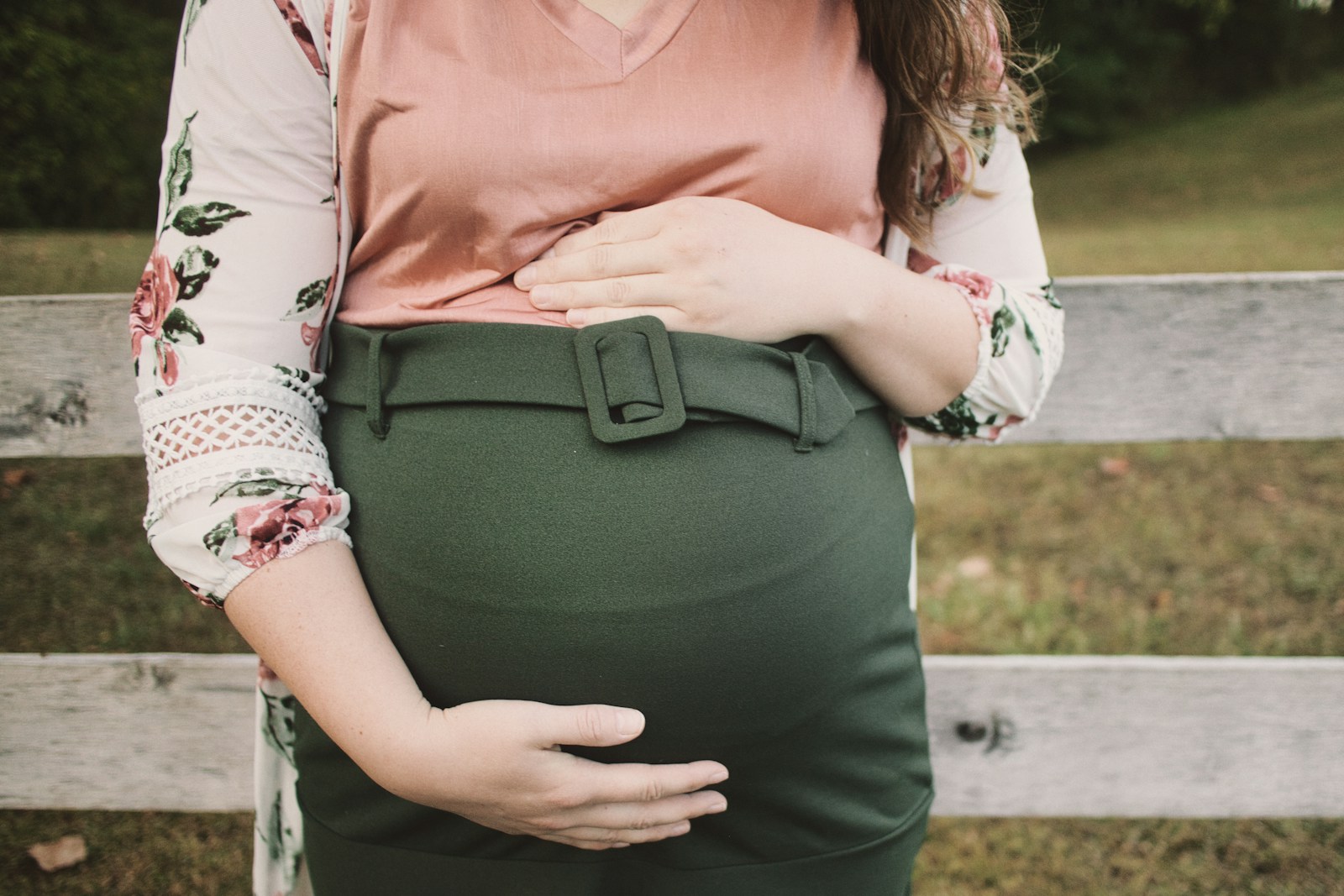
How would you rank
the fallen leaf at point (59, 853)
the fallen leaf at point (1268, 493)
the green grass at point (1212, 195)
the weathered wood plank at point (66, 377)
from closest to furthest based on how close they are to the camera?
the weathered wood plank at point (66, 377) < the fallen leaf at point (59, 853) < the fallen leaf at point (1268, 493) < the green grass at point (1212, 195)

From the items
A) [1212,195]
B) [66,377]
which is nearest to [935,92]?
[66,377]

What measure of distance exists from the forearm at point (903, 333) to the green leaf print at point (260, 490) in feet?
1.76

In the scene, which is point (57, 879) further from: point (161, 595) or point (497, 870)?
point (497, 870)

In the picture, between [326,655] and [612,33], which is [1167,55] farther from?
[326,655]

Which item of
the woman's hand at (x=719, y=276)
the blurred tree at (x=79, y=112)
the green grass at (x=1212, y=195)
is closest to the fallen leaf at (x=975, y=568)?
the woman's hand at (x=719, y=276)

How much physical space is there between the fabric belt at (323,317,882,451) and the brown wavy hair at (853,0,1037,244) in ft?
0.91

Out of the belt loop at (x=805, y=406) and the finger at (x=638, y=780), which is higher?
the belt loop at (x=805, y=406)

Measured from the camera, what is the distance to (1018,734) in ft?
5.29

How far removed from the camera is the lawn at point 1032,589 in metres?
1.97

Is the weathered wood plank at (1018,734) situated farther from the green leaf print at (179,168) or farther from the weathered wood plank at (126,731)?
the green leaf print at (179,168)

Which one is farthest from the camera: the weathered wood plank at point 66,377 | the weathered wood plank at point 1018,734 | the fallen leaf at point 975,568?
the fallen leaf at point 975,568


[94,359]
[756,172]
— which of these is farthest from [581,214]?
[94,359]

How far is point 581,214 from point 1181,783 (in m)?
1.44

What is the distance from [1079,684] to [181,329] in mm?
1440
